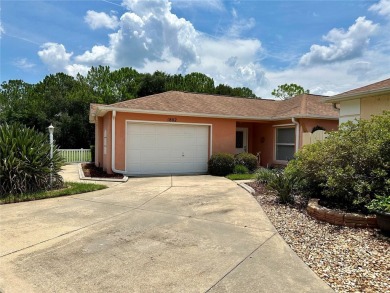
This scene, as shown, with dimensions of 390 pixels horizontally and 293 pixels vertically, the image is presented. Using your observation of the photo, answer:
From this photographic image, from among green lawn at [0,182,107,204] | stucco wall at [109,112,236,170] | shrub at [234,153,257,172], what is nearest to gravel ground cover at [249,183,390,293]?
green lawn at [0,182,107,204]

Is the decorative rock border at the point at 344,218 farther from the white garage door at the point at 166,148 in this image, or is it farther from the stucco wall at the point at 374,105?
the white garage door at the point at 166,148

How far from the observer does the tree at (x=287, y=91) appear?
143 ft

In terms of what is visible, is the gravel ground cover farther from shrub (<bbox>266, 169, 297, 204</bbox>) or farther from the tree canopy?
the tree canopy

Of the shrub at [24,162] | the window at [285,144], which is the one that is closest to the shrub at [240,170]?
the window at [285,144]

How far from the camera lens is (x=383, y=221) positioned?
5.10m

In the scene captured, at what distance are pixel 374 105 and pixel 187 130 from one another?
7.90 meters

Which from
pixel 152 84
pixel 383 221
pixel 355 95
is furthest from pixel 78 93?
pixel 383 221

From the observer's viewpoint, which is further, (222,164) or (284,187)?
(222,164)

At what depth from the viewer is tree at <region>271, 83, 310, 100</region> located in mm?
43719

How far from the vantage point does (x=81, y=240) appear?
491 cm

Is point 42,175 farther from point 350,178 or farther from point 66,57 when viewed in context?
point 66,57

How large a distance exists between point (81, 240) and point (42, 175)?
518 cm

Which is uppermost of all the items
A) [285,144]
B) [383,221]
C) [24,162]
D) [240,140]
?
[240,140]

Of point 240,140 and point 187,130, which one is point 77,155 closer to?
point 187,130
